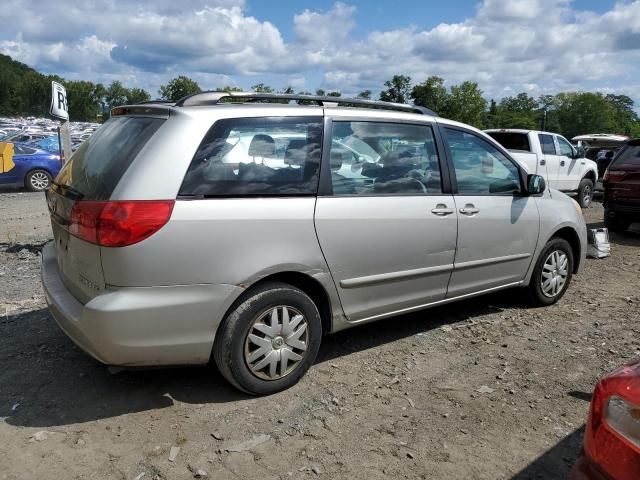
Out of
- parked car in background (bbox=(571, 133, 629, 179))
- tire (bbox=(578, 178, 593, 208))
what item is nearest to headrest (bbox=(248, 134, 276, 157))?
tire (bbox=(578, 178, 593, 208))

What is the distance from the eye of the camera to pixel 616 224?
976cm

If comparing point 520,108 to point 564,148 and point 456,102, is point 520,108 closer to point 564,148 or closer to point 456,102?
point 456,102

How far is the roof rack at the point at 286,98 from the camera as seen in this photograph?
3.57 meters

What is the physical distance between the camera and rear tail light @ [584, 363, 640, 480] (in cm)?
180

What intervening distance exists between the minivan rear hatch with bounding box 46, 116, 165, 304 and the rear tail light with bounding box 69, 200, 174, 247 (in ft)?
0.18

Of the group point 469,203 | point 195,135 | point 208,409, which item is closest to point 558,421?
point 469,203

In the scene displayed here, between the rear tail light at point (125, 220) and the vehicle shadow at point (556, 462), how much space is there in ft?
7.30

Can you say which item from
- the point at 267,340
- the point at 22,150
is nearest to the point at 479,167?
the point at 267,340

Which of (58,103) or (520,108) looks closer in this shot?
(58,103)

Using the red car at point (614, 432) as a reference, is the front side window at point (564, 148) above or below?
above

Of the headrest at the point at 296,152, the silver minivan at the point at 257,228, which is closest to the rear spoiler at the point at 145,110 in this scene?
the silver minivan at the point at 257,228

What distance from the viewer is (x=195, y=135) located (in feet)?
10.4

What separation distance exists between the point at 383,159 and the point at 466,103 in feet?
170

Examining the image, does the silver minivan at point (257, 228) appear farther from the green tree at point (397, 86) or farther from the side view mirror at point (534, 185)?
the green tree at point (397, 86)
